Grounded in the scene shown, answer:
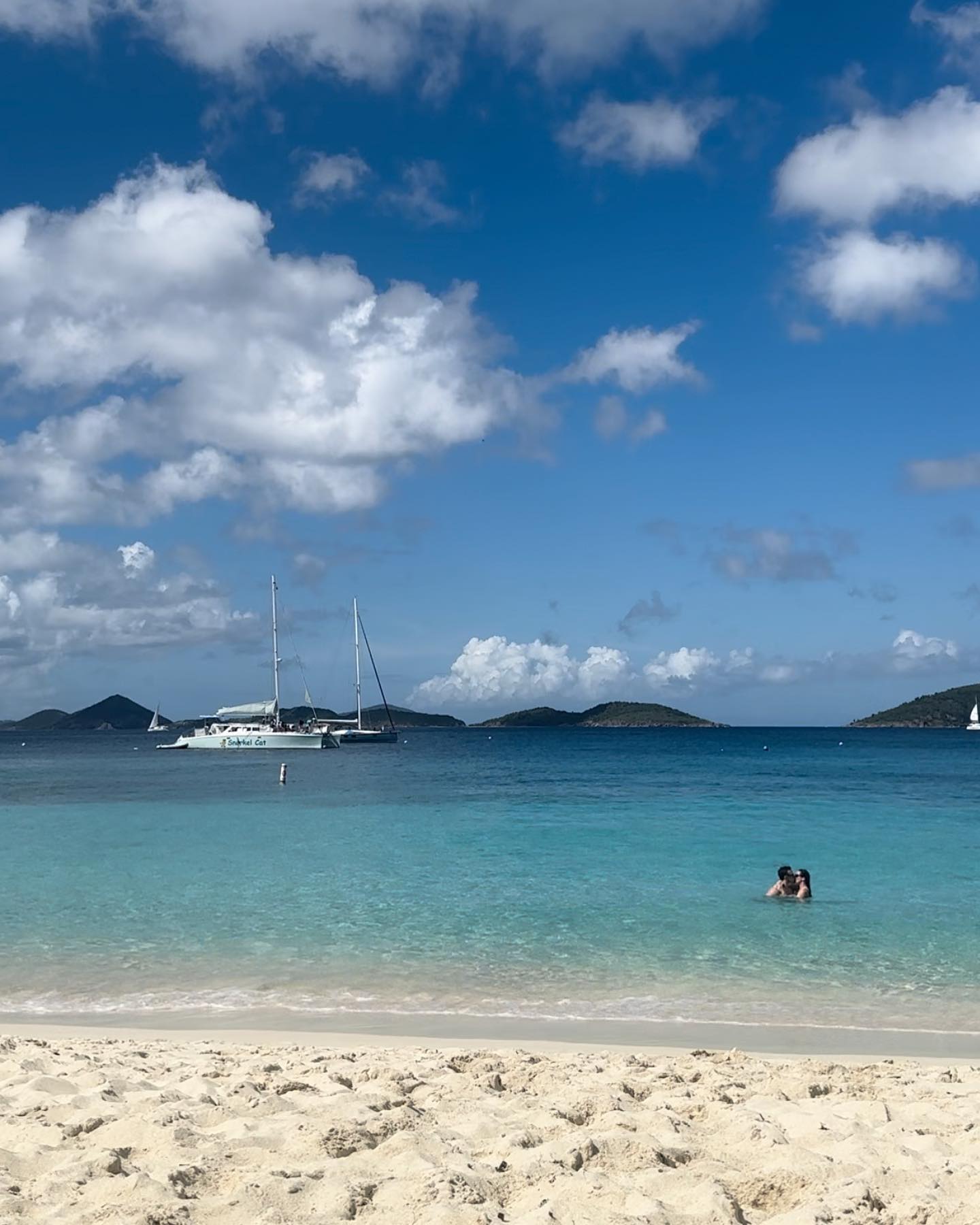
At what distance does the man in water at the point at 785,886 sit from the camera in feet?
61.8

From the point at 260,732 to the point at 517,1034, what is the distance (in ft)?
306

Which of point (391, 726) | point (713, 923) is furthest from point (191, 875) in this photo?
point (391, 726)

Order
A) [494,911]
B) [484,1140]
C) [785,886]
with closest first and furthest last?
1. [484,1140]
2. [494,911]
3. [785,886]

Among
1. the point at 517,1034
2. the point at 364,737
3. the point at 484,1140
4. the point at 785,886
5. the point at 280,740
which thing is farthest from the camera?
the point at 364,737

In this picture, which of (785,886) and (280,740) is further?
(280,740)

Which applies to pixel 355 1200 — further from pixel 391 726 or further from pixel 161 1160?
pixel 391 726

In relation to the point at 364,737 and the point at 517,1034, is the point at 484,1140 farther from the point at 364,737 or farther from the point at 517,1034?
the point at 364,737

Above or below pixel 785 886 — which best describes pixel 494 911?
below

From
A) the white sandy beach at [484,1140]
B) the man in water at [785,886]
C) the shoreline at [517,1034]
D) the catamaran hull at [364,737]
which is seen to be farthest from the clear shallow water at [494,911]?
the catamaran hull at [364,737]

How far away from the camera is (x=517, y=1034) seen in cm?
1081

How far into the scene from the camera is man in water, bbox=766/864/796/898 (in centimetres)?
1883

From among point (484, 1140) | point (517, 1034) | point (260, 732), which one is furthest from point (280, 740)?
point (484, 1140)

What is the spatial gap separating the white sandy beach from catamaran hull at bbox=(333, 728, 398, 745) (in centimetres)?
10313

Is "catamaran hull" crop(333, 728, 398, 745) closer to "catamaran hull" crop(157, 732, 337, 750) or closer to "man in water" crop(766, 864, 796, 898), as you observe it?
"catamaran hull" crop(157, 732, 337, 750)
